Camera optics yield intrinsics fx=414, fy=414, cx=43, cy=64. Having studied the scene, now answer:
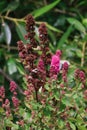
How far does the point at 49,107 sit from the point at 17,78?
1.12 m

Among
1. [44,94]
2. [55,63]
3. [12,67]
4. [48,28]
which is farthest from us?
[48,28]

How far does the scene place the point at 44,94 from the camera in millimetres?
Answer: 1148

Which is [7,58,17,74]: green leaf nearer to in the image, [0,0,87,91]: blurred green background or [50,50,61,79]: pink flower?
[0,0,87,91]: blurred green background

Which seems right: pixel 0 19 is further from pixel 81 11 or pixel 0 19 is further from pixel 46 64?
pixel 46 64

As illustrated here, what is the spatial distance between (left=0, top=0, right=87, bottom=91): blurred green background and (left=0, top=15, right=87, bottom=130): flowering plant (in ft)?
2.72

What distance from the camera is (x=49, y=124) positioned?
1125mm

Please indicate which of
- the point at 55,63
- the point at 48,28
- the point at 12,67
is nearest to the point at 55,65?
the point at 55,63

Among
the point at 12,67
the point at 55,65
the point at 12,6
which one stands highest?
the point at 12,6

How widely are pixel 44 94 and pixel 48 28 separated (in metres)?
1.13

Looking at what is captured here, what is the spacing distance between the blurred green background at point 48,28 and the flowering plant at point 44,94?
83cm

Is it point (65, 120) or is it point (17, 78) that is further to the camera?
point (17, 78)

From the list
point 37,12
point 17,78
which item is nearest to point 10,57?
point 17,78

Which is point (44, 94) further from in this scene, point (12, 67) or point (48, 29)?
point (48, 29)

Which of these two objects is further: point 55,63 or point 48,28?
point 48,28
